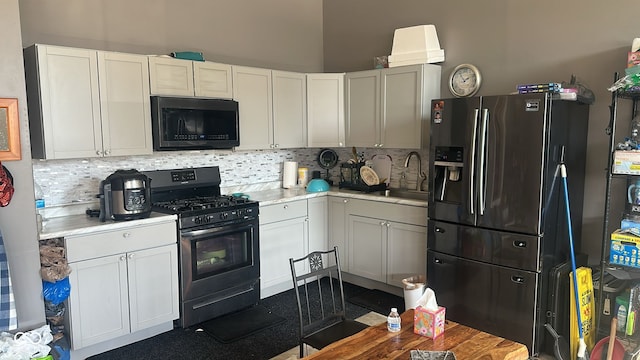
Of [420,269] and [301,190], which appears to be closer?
[420,269]

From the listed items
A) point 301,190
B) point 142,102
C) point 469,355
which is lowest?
point 469,355

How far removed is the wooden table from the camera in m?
1.93

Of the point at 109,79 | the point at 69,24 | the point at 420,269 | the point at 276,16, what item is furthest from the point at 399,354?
the point at 276,16

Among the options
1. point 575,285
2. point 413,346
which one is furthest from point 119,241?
point 575,285

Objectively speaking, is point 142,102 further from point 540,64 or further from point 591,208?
point 591,208

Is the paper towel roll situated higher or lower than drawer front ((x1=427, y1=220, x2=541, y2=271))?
higher

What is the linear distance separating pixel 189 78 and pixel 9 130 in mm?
1435

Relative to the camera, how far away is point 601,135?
3.44 m

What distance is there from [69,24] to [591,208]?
13.8 feet

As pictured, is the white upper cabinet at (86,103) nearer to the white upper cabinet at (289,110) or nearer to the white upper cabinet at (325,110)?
the white upper cabinet at (289,110)

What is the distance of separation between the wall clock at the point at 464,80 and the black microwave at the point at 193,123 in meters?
1.97

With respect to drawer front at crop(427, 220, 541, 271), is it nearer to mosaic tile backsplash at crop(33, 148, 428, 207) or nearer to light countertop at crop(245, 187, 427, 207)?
light countertop at crop(245, 187, 427, 207)

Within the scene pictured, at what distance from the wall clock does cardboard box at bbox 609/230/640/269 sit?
5.54 ft

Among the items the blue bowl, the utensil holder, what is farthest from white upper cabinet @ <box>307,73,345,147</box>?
the blue bowl
